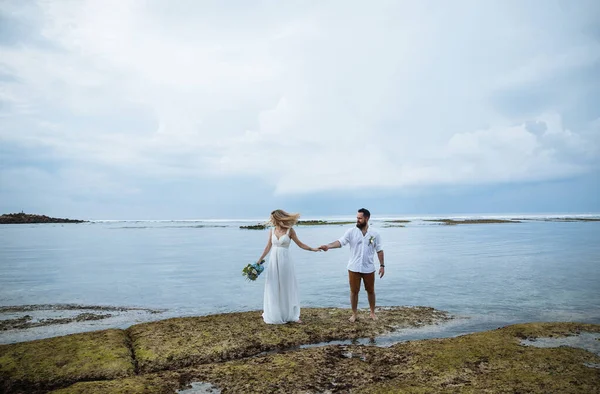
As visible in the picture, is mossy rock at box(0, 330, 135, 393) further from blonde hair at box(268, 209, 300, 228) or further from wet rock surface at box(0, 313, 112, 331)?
blonde hair at box(268, 209, 300, 228)

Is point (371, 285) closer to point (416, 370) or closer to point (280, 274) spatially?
point (280, 274)

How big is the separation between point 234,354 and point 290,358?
147cm

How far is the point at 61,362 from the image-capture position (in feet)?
25.4

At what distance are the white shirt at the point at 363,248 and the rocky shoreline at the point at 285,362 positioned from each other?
1.77 metres

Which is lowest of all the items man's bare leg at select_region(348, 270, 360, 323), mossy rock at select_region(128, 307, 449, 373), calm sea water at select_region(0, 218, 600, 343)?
calm sea water at select_region(0, 218, 600, 343)

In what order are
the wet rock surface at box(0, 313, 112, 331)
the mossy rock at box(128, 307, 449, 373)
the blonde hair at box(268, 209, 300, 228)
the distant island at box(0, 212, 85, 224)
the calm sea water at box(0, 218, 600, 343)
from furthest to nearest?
the distant island at box(0, 212, 85, 224) → the calm sea water at box(0, 218, 600, 343) → the wet rock surface at box(0, 313, 112, 331) → the blonde hair at box(268, 209, 300, 228) → the mossy rock at box(128, 307, 449, 373)

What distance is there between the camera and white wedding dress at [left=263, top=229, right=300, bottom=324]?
10.7 m

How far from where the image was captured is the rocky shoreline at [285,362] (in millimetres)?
6656

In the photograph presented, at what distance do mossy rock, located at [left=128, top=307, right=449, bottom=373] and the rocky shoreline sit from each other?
27mm

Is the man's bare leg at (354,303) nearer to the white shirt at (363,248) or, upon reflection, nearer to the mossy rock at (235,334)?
the mossy rock at (235,334)

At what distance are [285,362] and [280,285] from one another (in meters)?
3.19

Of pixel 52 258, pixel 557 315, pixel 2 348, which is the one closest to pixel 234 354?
pixel 2 348

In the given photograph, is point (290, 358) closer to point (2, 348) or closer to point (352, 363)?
point (352, 363)

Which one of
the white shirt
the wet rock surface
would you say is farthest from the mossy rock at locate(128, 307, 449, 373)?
the wet rock surface
